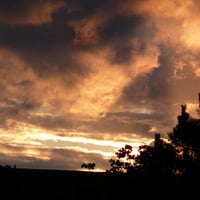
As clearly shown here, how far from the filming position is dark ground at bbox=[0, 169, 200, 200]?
23.5m

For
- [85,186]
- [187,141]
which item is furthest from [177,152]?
[85,186]

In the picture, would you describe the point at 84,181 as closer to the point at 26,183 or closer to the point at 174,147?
the point at 26,183

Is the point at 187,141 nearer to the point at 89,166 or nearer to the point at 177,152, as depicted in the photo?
the point at 177,152

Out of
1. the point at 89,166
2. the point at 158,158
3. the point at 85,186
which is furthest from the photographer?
the point at 89,166

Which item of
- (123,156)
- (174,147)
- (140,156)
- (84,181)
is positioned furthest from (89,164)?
(84,181)

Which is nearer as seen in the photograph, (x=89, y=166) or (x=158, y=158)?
(x=158, y=158)

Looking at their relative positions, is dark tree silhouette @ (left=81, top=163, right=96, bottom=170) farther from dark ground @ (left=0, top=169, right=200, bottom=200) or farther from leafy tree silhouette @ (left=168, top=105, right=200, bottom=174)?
dark ground @ (left=0, top=169, right=200, bottom=200)

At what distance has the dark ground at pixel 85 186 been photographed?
23.5 m

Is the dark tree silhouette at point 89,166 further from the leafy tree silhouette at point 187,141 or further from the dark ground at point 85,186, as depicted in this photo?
the dark ground at point 85,186

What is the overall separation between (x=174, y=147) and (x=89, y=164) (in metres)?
11.8

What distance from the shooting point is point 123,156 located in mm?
39312

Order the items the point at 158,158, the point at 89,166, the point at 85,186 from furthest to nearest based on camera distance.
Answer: the point at 89,166 → the point at 158,158 → the point at 85,186

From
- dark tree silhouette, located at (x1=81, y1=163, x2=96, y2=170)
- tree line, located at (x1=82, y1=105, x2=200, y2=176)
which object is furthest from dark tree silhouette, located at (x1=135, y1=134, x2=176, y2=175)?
dark tree silhouette, located at (x1=81, y1=163, x2=96, y2=170)

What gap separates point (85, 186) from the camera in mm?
23938
